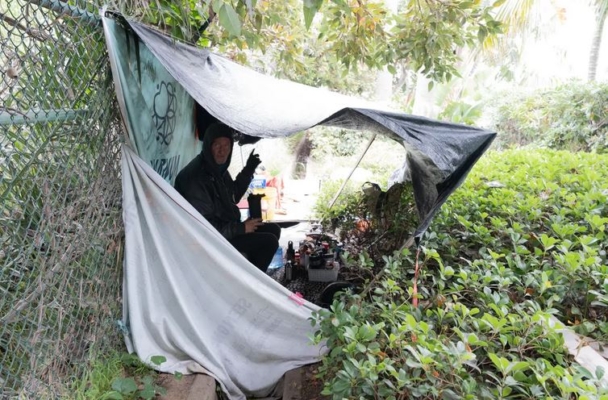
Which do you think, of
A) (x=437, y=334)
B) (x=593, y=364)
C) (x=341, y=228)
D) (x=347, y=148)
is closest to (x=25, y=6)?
(x=437, y=334)

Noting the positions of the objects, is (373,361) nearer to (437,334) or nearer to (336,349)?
(336,349)

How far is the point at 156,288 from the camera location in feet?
9.18

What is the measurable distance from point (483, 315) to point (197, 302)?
1726 mm

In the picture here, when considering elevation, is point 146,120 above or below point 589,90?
below

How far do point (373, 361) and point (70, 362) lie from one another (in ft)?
5.25

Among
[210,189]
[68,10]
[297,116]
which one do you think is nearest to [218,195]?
[210,189]

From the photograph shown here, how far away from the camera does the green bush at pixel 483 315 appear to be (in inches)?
65.3

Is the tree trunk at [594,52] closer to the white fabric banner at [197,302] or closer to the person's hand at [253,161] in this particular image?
the person's hand at [253,161]

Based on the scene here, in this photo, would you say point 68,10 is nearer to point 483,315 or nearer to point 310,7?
point 310,7

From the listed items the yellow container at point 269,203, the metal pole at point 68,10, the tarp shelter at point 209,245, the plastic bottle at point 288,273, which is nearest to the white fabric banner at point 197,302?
the tarp shelter at point 209,245

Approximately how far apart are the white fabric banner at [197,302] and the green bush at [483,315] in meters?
0.57

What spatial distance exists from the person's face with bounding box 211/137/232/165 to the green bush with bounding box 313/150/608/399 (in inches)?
67.1

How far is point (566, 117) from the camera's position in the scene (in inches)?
396

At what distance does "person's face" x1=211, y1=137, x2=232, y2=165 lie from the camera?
153 inches
